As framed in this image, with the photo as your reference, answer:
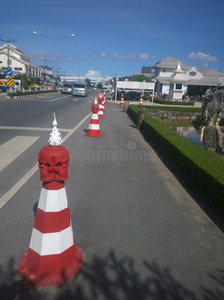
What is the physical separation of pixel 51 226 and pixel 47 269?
44 centimetres

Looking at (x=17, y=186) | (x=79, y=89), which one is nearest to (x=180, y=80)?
(x=79, y=89)

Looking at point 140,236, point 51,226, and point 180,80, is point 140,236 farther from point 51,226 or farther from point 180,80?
point 180,80

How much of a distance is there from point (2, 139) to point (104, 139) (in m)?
3.60

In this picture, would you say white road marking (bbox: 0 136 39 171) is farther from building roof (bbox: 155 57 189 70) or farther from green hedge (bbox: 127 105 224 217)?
building roof (bbox: 155 57 189 70)

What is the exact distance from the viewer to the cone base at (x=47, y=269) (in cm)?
246

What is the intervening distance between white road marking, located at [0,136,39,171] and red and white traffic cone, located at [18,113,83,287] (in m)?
Result: 3.70

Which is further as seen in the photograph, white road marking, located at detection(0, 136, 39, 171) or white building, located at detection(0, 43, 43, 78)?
white building, located at detection(0, 43, 43, 78)

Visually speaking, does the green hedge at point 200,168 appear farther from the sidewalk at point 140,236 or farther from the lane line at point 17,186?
the lane line at point 17,186

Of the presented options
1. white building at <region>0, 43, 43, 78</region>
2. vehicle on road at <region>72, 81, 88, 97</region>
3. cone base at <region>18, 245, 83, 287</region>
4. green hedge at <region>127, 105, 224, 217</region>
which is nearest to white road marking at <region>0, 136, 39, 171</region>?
cone base at <region>18, 245, 83, 287</region>

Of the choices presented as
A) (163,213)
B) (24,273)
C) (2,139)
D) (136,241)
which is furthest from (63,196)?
(2,139)

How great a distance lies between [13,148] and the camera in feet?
24.6

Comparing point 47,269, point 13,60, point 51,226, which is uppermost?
point 13,60

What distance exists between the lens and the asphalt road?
2.51m

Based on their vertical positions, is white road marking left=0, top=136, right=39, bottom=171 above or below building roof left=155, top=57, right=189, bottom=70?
below
